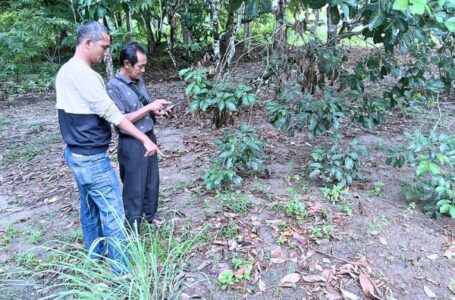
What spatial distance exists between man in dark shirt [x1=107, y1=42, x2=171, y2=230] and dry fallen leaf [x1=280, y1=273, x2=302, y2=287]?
0.99 m

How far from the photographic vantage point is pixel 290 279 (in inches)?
102

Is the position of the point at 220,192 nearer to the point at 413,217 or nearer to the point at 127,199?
the point at 127,199

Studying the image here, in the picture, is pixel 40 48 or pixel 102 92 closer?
pixel 102 92

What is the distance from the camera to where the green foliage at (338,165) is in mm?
3436

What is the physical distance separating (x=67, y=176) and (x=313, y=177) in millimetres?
2478

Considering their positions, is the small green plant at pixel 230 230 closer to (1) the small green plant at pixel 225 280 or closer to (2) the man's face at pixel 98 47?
(1) the small green plant at pixel 225 280

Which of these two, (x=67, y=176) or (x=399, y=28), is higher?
(x=399, y=28)

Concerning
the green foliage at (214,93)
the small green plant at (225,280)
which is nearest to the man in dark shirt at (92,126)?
the small green plant at (225,280)

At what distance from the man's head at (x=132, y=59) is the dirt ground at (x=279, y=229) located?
0.96 metres

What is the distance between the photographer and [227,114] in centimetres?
479

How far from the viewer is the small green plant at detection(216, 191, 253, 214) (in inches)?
128

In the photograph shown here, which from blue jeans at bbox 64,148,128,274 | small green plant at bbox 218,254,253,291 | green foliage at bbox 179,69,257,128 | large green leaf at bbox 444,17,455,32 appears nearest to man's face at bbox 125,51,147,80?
blue jeans at bbox 64,148,128,274

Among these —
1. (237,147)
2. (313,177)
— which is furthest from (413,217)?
(237,147)

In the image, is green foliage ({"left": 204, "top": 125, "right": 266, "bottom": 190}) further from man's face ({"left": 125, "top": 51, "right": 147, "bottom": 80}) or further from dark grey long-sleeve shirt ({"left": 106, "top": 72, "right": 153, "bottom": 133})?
man's face ({"left": 125, "top": 51, "right": 147, "bottom": 80})
